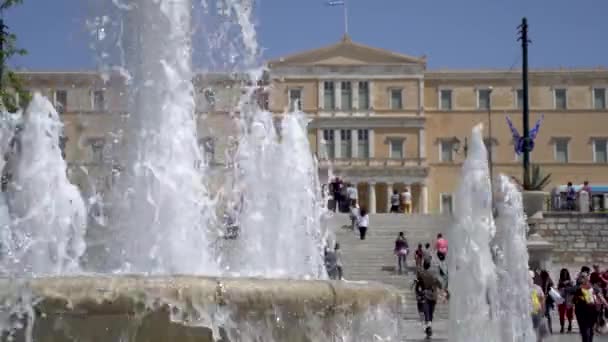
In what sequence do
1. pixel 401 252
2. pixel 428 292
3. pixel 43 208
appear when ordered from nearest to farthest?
pixel 428 292, pixel 43 208, pixel 401 252

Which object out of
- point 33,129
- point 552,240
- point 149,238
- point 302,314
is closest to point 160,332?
point 302,314

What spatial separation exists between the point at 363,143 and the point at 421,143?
3.23m

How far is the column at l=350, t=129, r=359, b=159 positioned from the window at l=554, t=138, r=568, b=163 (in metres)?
11.3

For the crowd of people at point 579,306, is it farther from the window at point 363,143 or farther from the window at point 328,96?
the window at point 328,96

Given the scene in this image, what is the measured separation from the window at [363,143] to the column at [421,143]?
290cm

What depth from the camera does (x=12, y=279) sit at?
15.6ft

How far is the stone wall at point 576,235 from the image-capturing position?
→ 28719 millimetres

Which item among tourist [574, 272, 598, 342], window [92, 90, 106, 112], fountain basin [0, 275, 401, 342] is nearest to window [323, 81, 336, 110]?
tourist [574, 272, 598, 342]

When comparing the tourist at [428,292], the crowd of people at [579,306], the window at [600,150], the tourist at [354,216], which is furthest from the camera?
the window at [600,150]

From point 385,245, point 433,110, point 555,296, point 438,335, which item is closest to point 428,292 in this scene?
point 438,335

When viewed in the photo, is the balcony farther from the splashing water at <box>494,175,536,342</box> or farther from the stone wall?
the splashing water at <box>494,175,536,342</box>

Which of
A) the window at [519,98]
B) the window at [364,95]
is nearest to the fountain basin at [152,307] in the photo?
the window at [364,95]

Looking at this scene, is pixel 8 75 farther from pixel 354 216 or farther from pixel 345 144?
pixel 345 144

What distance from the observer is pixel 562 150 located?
177 feet
